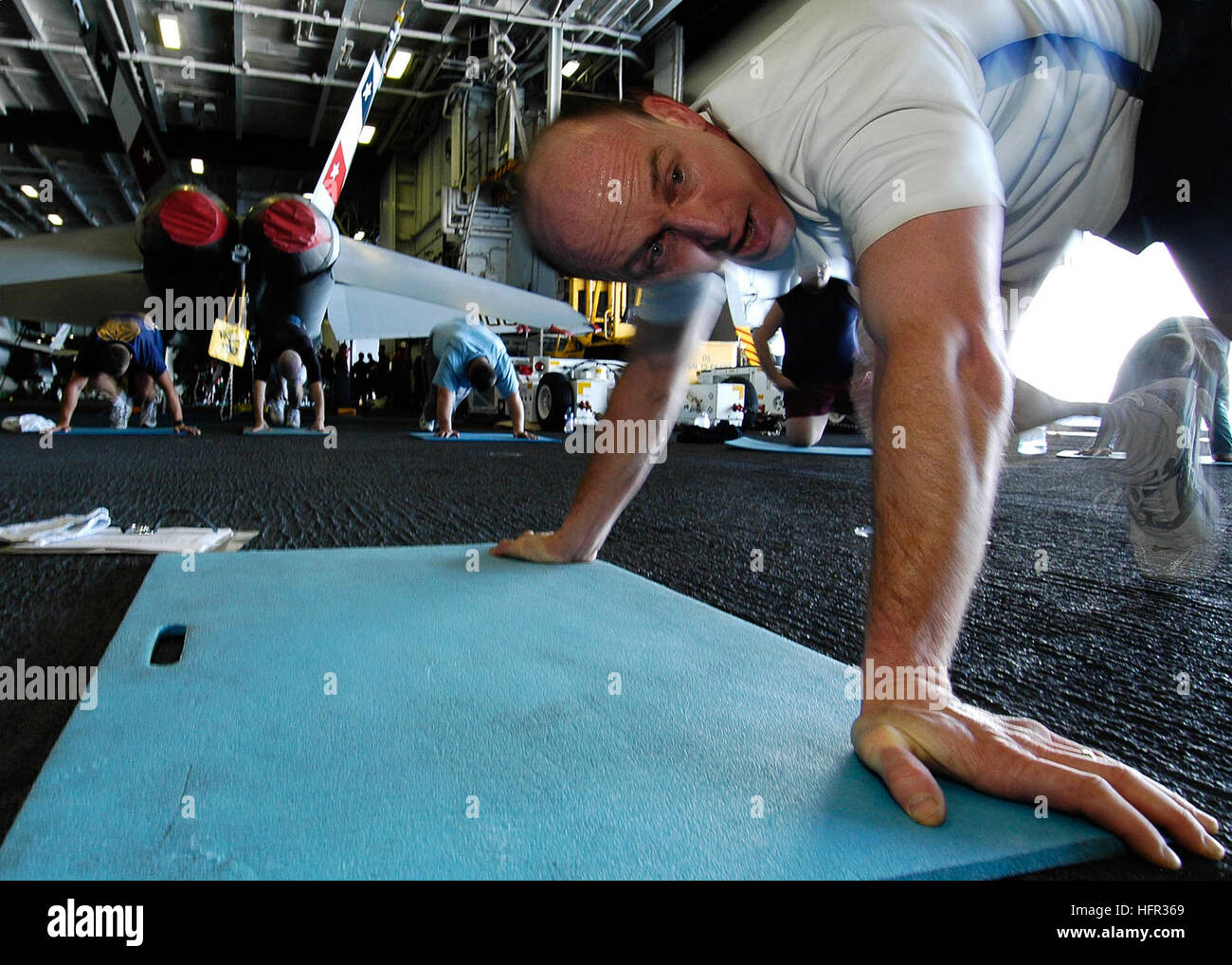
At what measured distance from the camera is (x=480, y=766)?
0.61 metres

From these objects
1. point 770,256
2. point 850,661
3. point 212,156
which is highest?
point 212,156

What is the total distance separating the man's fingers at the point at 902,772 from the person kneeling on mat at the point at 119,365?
5.55 metres

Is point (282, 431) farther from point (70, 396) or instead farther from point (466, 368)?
point (466, 368)

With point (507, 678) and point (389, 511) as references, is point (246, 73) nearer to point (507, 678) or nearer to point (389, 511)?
point (389, 511)

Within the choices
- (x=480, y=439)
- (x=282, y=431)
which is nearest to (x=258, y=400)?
(x=282, y=431)

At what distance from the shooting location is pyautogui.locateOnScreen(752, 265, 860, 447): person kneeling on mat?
418cm

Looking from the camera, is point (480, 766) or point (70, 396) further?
point (70, 396)

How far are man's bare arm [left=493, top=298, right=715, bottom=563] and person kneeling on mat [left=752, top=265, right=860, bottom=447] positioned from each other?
9.50 feet

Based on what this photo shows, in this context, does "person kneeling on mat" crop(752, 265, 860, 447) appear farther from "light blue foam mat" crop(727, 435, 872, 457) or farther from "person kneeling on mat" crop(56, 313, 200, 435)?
"person kneeling on mat" crop(56, 313, 200, 435)

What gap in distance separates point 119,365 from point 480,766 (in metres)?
5.50

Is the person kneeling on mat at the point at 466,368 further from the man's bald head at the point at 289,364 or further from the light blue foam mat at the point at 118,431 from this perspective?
the light blue foam mat at the point at 118,431
